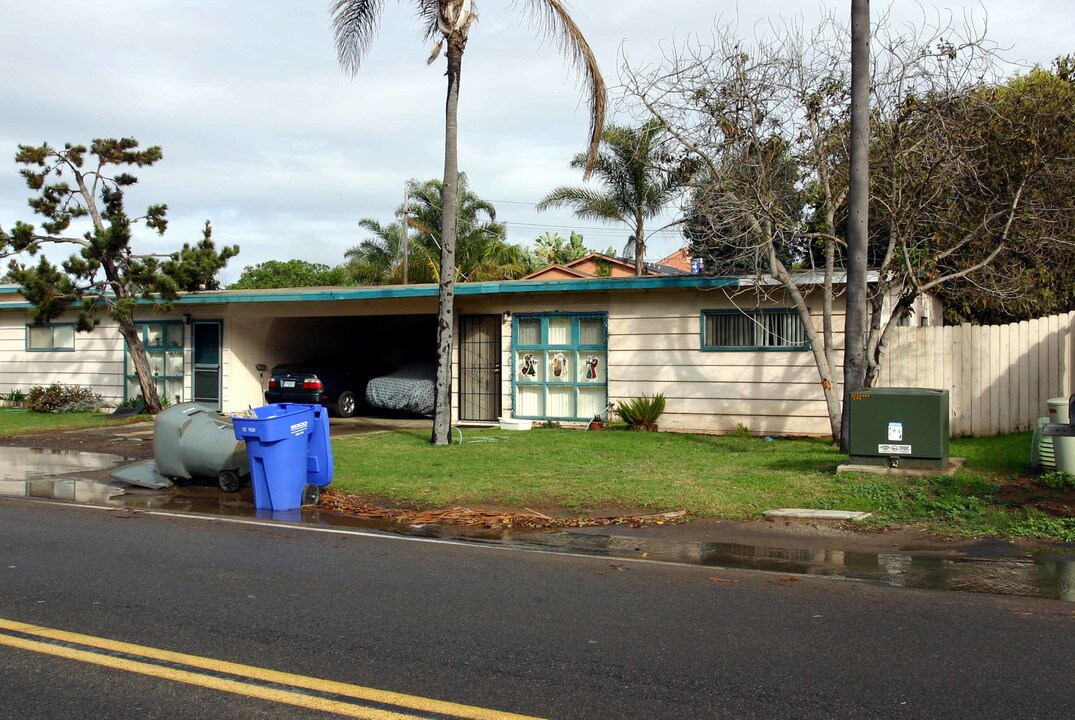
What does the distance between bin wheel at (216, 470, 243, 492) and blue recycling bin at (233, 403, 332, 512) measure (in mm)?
931

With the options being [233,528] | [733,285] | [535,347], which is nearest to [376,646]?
[233,528]

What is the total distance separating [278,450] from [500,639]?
5.77 metres

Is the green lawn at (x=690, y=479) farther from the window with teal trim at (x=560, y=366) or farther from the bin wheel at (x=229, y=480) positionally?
the window with teal trim at (x=560, y=366)

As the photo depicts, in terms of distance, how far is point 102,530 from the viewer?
9.20 m

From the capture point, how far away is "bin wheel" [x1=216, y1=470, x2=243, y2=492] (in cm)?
1186

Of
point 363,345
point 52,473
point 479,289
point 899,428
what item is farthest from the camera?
point 363,345

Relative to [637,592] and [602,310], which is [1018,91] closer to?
[602,310]

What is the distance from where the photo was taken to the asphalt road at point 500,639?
4.61 m

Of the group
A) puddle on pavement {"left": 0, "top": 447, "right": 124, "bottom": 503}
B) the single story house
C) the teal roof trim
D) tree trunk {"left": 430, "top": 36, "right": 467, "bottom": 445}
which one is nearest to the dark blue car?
the single story house

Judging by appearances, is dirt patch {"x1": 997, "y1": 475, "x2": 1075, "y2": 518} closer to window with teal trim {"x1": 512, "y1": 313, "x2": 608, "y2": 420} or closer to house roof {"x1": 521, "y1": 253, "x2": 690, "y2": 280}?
window with teal trim {"x1": 512, "y1": 313, "x2": 608, "y2": 420}

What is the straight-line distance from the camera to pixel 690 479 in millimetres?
11547

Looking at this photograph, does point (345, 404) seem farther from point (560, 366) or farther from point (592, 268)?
point (592, 268)

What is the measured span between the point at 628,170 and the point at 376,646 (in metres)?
25.8

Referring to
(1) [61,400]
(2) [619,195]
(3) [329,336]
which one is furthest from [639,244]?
(1) [61,400]
